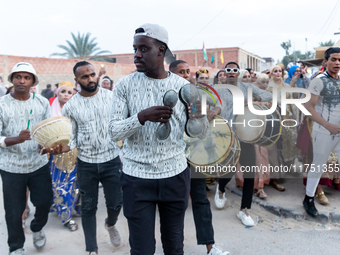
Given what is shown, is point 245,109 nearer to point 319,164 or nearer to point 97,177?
point 319,164

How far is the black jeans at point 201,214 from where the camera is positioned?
2.99 meters

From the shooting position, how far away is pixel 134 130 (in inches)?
72.4

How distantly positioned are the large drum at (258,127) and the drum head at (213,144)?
415 millimetres

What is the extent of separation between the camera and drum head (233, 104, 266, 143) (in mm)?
3722

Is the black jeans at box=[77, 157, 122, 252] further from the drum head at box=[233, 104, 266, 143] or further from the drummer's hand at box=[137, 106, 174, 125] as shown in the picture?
the drum head at box=[233, 104, 266, 143]

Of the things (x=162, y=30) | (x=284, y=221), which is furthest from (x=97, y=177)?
(x=284, y=221)

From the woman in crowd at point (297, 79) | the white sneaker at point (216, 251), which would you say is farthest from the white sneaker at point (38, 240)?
the woman in crowd at point (297, 79)

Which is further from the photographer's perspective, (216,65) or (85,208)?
(216,65)

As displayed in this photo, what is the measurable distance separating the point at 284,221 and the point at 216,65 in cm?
3332

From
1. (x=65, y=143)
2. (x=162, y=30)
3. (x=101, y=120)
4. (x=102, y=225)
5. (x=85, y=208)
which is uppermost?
(x=162, y=30)

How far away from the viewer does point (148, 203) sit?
2.03m

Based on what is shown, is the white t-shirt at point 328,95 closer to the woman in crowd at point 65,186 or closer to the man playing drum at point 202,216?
the man playing drum at point 202,216

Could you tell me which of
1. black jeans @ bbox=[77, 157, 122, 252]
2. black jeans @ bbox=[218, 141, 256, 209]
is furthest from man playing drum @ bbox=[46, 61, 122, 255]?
black jeans @ bbox=[218, 141, 256, 209]

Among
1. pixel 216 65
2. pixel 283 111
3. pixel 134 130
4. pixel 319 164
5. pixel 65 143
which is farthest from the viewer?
pixel 216 65
